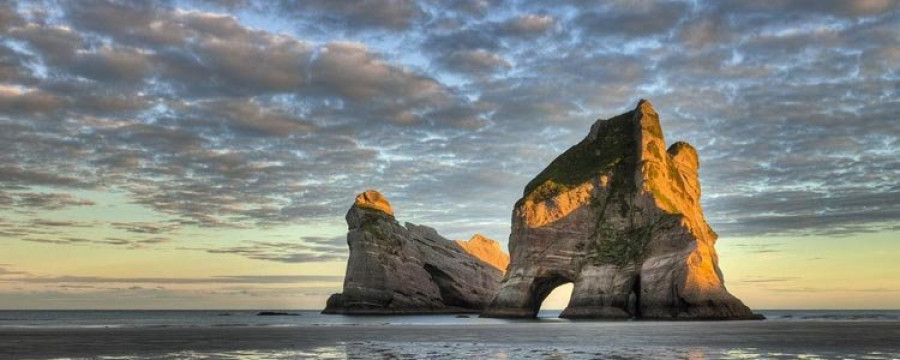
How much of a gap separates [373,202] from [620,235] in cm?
5750

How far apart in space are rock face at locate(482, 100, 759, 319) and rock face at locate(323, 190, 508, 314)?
27596 mm

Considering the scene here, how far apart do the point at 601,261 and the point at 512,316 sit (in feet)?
49.8

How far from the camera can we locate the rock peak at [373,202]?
14959 centimetres

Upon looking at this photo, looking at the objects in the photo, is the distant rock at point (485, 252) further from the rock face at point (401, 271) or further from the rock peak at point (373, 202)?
the rock peak at point (373, 202)

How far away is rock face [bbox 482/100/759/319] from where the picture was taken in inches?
3799

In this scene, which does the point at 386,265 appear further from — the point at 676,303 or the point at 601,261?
the point at 676,303

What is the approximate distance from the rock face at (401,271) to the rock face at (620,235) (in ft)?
90.5

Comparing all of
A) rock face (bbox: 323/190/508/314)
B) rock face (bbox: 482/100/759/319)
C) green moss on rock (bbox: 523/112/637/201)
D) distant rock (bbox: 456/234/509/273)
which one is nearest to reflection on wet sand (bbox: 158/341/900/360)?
rock face (bbox: 482/100/759/319)

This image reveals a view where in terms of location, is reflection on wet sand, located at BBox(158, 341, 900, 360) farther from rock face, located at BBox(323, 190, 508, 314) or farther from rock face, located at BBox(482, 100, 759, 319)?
rock face, located at BBox(323, 190, 508, 314)

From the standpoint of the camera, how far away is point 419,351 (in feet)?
131

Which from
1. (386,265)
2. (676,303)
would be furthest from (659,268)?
(386,265)

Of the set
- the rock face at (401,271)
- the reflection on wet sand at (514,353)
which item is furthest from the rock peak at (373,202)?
the reflection on wet sand at (514,353)

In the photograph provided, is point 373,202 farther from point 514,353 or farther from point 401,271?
point 514,353

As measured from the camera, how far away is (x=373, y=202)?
153125mm
